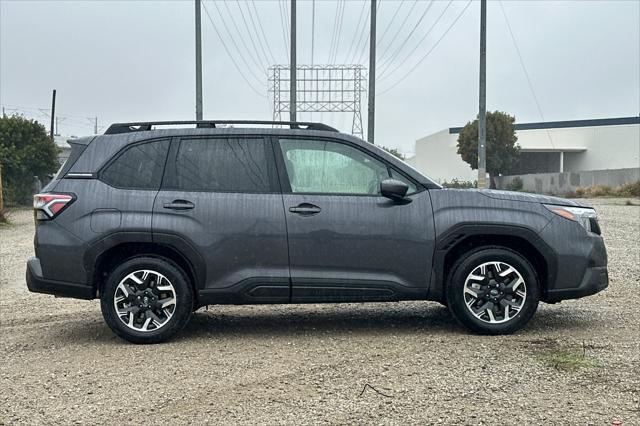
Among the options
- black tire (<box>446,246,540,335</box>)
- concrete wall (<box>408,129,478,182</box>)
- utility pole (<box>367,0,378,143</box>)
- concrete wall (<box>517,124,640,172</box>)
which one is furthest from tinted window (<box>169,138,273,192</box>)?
concrete wall (<box>408,129,478,182</box>)

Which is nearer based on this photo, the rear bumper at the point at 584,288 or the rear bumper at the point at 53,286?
the rear bumper at the point at 53,286

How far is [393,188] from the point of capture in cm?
603

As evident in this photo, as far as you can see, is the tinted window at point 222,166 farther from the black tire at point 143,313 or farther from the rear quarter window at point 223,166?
the black tire at point 143,313

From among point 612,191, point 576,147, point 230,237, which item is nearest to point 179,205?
point 230,237

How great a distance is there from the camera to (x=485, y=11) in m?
24.8

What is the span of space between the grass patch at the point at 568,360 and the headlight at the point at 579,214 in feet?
4.06

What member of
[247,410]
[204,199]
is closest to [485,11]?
[204,199]

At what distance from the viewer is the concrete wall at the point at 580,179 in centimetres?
4884

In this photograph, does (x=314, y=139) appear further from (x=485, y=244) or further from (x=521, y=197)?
(x=521, y=197)

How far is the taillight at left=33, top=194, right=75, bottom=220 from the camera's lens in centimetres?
608

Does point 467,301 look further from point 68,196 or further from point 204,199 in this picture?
point 68,196

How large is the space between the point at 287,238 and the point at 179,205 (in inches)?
38.7

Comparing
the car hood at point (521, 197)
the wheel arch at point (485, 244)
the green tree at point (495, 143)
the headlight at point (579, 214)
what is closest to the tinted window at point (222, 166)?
the wheel arch at point (485, 244)

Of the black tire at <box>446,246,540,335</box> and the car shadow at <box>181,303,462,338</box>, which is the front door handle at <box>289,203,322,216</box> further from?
the black tire at <box>446,246,540,335</box>
